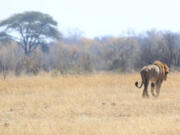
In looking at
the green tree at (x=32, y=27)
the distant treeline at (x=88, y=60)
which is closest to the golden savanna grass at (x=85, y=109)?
the distant treeline at (x=88, y=60)

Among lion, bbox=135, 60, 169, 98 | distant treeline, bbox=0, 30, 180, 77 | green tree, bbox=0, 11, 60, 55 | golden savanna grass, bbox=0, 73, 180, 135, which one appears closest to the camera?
golden savanna grass, bbox=0, 73, 180, 135

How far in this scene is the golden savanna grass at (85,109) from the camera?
7926 millimetres

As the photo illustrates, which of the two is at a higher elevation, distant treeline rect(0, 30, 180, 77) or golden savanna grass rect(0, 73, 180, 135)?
distant treeline rect(0, 30, 180, 77)

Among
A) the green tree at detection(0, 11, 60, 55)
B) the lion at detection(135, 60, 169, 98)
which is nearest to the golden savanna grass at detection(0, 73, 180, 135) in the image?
the lion at detection(135, 60, 169, 98)

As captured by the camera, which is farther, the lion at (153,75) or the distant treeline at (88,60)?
the distant treeline at (88,60)

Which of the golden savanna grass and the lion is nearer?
the golden savanna grass

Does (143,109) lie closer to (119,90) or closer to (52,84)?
(119,90)

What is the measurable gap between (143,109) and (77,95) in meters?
3.67

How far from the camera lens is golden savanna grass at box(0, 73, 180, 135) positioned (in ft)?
26.0

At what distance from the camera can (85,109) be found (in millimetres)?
10758

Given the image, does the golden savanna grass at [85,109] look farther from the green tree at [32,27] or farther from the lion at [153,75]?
the green tree at [32,27]

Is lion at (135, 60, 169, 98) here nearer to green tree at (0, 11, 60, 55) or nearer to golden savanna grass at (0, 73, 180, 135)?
golden savanna grass at (0, 73, 180, 135)

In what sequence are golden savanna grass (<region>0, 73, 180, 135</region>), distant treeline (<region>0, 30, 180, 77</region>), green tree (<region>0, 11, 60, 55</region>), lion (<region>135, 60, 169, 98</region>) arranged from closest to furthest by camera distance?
golden savanna grass (<region>0, 73, 180, 135</region>) → lion (<region>135, 60, 169, 98</region>) → distant treeline (<region>0, 30, 180, 77</region>) → green tree (<region>0, 11, 60, 55</region>)

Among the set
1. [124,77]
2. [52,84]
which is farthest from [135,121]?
[124,77]
